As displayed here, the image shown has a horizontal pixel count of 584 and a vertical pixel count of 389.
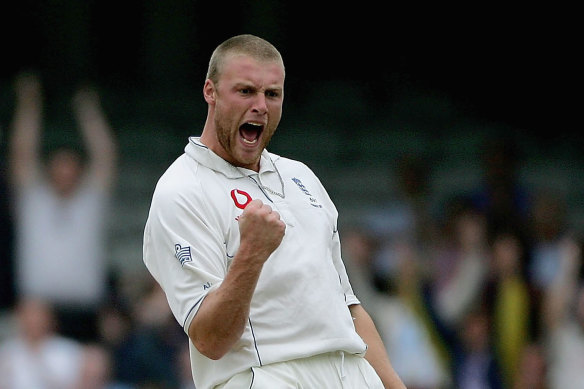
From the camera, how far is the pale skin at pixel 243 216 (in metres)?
4.02

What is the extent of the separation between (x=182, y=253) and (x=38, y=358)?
5585 mm

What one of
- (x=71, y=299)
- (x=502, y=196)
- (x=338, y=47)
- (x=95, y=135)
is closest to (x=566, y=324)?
(x=502, y=196)

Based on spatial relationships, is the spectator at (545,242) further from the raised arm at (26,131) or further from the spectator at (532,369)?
the raised arm at (26,131)

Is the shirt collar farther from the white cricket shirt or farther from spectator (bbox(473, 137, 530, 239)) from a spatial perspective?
spectator (bbox(473, 137, 530, 239))

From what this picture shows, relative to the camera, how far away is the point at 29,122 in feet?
38.2

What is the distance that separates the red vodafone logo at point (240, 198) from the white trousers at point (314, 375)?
0.55 m

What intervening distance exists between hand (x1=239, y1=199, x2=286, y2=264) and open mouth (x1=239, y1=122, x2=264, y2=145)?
463 millimetres

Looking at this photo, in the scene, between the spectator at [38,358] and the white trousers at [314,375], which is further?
the spectator at [38,358]

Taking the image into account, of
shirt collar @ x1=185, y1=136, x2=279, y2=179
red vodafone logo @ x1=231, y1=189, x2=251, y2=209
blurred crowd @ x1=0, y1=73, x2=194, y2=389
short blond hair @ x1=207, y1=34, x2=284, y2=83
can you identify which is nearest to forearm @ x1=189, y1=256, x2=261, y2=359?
red vodafone logo @ x1=231, y1=189, x2=251, y2=209

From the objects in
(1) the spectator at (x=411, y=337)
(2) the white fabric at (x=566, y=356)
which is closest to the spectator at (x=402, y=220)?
(1) the spectator at (x=411, y=337)

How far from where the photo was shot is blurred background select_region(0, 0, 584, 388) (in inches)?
418

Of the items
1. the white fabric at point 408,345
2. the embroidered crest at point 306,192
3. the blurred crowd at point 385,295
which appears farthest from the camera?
the white fabric at point 408,345

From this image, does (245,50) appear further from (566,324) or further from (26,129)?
(26,129)

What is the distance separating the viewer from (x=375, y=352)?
15.4ft
